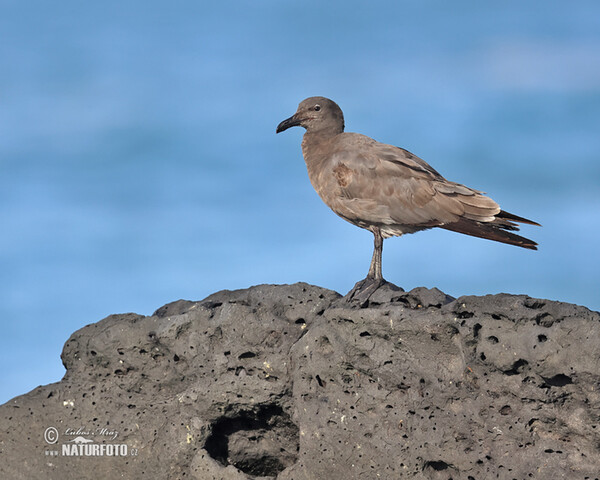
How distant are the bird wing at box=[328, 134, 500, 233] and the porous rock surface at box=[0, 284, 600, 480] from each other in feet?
3.11

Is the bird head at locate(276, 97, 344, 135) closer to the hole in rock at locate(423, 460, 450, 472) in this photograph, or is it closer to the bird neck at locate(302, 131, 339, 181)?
the bird neck at locate(302, 131, 339, 181)

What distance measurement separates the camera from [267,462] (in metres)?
9.44

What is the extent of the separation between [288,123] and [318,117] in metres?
0.43

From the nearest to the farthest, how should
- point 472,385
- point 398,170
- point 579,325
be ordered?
point 579,325 → point 472,385 → point 398,170

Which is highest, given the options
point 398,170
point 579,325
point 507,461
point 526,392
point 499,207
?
point 398,170

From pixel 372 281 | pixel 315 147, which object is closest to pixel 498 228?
pixel 372 281

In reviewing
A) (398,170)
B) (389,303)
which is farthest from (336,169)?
(389,303)

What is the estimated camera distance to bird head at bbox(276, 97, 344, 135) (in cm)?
1023

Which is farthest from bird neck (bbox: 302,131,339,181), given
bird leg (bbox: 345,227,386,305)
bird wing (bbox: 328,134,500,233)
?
bird leg (bbox: 345,227,386,305)

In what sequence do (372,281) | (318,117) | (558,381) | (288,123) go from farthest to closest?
1. (288,123)
2. (318,117)
3. (372,281)
4. (558,381)

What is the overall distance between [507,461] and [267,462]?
9.97ft

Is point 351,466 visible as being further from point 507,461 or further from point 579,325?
point 579,325

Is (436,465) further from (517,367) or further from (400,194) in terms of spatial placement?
(400,194)

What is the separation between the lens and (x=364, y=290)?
341 inches
